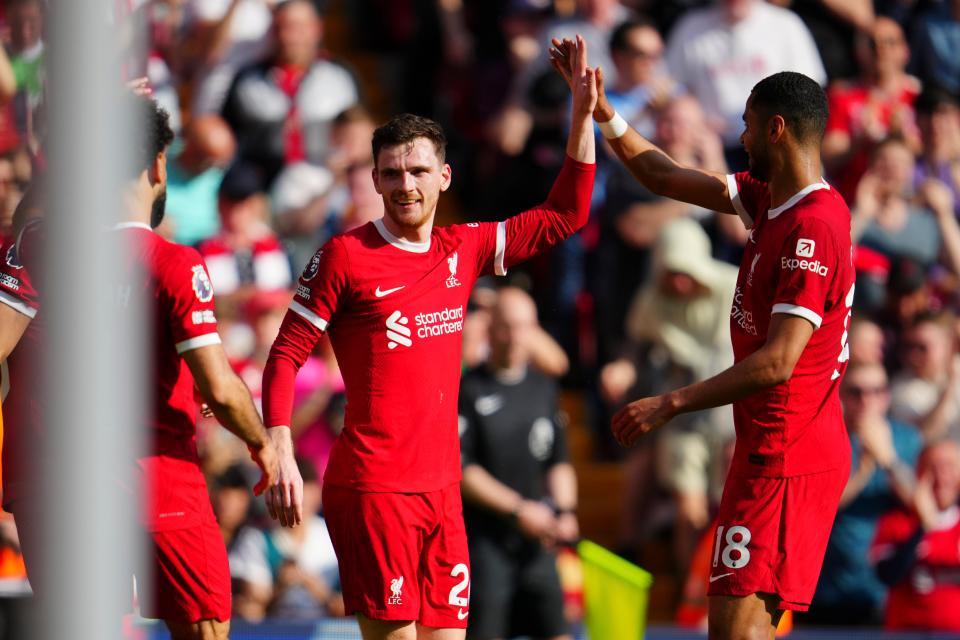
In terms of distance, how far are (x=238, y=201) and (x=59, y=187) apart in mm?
7020

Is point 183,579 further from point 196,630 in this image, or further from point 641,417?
point 641,417

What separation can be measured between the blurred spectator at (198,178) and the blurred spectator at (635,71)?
261cm

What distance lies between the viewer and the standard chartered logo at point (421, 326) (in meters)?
6.20

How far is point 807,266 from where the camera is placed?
230 inches

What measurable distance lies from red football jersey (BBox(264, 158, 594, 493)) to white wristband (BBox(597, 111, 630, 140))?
947 millimetres

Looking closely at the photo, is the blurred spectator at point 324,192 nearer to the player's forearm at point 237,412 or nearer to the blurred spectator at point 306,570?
the blurred spectator at point 306,570

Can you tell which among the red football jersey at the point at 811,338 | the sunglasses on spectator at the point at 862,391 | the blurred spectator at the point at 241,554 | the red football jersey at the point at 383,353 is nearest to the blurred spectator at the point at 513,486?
the blurred spectator at the point at 241,554

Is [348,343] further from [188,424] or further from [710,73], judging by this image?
[710,73]

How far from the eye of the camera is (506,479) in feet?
28.5

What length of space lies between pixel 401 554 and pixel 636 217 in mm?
4606

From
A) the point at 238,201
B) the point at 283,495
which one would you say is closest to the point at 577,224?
the point at 283,495

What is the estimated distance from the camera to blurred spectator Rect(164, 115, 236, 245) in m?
10.7

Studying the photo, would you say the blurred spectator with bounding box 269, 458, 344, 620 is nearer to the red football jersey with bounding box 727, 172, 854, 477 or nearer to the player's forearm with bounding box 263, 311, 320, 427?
the player's forearm with bounding box 263, 311, 320, 427

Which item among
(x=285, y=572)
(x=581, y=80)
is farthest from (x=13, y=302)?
(x=285, y=572)
